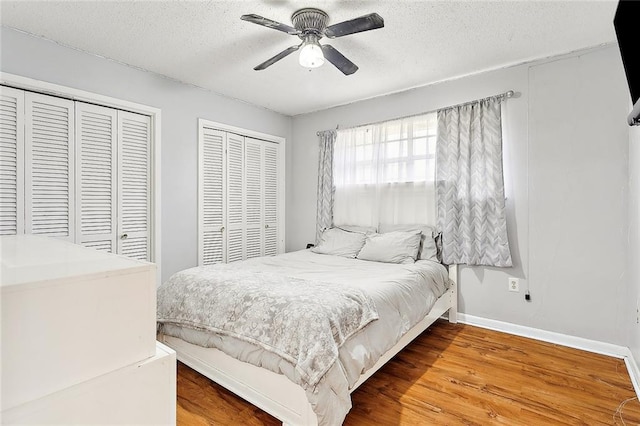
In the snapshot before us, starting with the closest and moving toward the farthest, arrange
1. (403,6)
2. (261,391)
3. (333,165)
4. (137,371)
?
(137,371) → (261,391) → (403,6) → (333,165)

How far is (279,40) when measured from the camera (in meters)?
2.56

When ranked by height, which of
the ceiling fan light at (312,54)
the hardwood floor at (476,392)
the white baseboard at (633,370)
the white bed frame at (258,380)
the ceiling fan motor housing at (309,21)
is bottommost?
the hardwood floor at (476,392)

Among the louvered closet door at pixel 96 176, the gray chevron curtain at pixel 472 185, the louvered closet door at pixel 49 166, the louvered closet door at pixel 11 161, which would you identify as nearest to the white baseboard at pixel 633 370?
the gray chevron curtain at pixel 472 185

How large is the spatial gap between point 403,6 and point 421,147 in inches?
64.2

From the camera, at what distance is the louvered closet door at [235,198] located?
388 cm

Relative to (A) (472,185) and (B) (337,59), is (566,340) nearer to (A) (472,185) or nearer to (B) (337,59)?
(A) (472,185)

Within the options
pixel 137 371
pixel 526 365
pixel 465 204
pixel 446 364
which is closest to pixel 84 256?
pixel 137 371

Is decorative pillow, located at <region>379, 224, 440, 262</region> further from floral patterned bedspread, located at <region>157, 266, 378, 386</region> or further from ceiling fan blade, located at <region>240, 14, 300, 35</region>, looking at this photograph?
ceiling fan blade, located at <region>240, 14, 300, 35</region>

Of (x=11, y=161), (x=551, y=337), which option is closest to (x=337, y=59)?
(x=11, y=161)

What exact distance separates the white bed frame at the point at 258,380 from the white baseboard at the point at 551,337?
1.05 meters

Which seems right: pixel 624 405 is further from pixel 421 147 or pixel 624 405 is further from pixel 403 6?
pixel 403 6

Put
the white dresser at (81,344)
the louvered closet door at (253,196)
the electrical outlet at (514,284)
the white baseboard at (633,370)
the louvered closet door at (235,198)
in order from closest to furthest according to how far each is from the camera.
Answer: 1. the white dresser at (81,344)
2. the white baseboard at (633,370)
3. the electrical outlet at (514,284)
4. the louvered closet door at (235,198)
5. the louvered closet door at (253,196)

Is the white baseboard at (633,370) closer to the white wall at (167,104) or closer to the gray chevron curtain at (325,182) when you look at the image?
the gray chevron curtain at (325,182)

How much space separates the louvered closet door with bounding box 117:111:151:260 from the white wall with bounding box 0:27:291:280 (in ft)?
0.49
